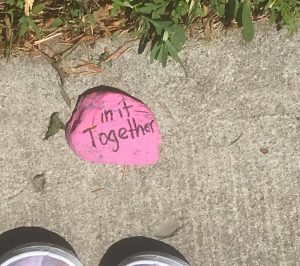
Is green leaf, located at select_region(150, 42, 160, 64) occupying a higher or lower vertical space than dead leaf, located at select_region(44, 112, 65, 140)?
higher

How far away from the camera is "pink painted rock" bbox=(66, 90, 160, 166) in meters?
1.64

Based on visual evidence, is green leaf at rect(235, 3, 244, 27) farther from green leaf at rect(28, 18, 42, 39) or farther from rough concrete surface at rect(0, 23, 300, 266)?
green leaf at rect(28, 18, 42, 39)

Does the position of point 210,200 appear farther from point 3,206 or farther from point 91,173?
point 3,206

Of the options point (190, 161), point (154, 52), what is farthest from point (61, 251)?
point (154, 52)

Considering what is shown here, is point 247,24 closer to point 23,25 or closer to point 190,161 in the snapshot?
→ point 190,161

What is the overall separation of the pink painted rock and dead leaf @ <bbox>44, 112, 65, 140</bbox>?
Result: 0.03 metres

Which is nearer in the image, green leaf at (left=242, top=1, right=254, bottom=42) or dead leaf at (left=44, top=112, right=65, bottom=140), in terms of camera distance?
green leaf at (left=242, top=1, right=254, bottom=42)

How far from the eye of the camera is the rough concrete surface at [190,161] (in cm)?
167

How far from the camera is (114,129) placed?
1656mm

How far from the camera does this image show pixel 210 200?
1.67 metres

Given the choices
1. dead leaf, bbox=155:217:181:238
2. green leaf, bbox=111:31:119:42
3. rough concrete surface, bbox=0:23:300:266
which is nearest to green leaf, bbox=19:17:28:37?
rough concrete surface, bbox=0:23:300:266

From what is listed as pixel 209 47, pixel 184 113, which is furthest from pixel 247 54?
pixel 184 113

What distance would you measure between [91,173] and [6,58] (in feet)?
1.60

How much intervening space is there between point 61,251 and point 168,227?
37 cm
